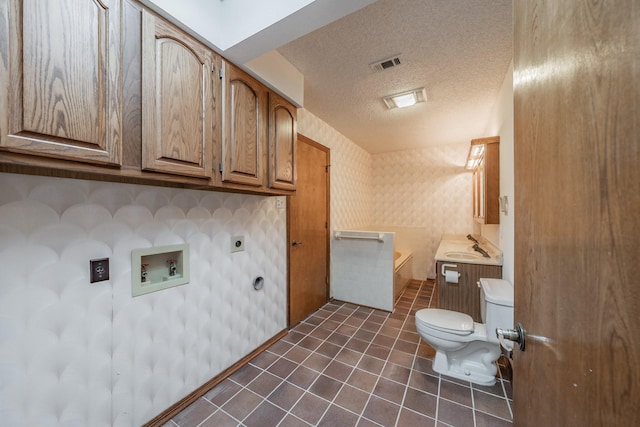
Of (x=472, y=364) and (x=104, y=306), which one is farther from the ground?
(x=104, y=306)

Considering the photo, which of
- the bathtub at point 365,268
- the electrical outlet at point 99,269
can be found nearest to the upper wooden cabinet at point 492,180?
the bathtub at point 365,268

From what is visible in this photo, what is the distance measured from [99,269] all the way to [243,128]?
41.1 inches

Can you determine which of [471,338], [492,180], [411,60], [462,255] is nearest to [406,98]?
[411,60]

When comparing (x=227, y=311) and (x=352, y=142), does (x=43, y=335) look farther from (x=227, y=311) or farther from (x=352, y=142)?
(x=352, y=142)

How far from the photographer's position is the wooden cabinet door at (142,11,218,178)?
1.00m

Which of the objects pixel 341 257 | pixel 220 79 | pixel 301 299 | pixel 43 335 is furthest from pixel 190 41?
pixel 341 257

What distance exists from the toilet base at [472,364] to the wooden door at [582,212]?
1.30 metres

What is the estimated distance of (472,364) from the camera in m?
1.73

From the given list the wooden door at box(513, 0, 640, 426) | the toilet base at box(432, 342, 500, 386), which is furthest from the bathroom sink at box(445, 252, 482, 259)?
the wooden door at box(513, 0, 640, 426)

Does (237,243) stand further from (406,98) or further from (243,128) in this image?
(406,98)

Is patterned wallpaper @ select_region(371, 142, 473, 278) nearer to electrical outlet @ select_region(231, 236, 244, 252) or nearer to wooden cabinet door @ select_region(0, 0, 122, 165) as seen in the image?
electrical outlet @ select_region(231, 236, 244, 252)

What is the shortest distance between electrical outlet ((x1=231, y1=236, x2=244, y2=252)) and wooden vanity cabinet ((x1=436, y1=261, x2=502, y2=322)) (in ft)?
6.16

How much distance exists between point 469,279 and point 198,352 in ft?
7.66

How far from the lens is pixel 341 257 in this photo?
3.16m
